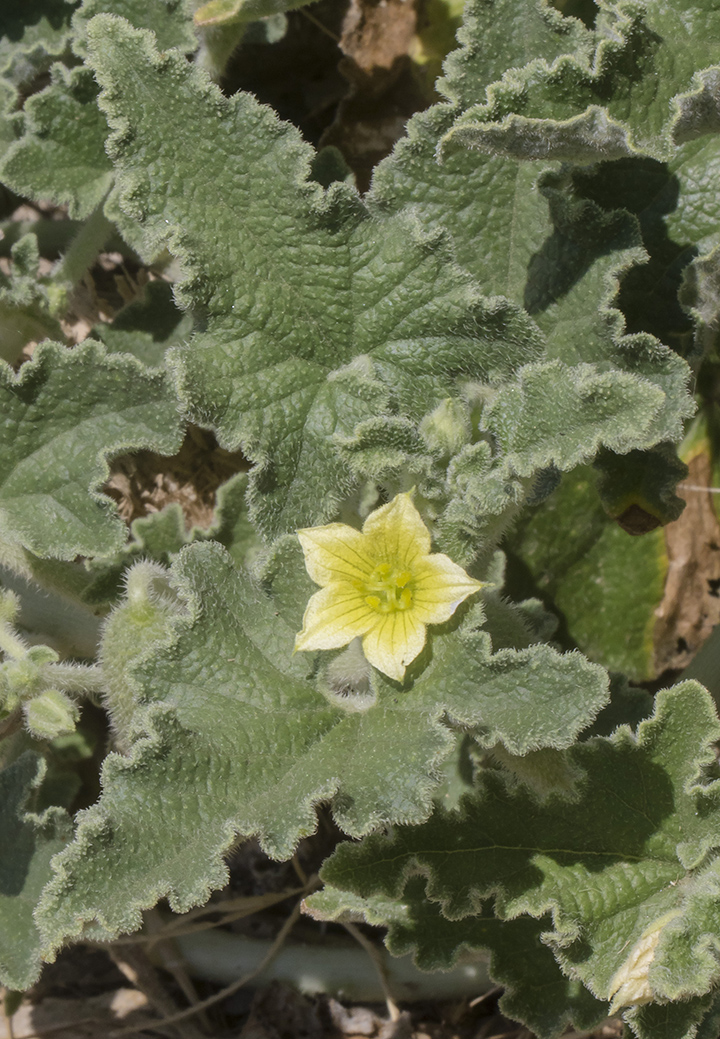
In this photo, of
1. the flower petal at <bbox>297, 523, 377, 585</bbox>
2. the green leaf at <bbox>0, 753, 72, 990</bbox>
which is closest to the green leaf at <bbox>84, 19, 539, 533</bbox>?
the flower petal at <bbox>297, 523, 377, 585</bbox>

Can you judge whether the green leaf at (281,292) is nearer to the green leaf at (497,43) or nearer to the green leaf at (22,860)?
the green leaf at (497,43)

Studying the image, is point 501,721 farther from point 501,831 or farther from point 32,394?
point 32,394

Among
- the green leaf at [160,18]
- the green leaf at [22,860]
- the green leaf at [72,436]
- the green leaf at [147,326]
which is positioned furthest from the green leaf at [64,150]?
the green leaf at [22,860]

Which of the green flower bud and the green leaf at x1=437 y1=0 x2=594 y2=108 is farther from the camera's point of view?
the green leaf at x1=437 y1=0 x2=594 y2=108

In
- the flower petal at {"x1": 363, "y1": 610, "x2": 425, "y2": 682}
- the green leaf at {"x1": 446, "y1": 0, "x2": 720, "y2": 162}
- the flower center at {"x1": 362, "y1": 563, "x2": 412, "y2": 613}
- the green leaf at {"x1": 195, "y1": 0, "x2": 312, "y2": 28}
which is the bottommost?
the flower petal at {"x1": 363, "y1": 610, "x2": 425, "y2": 682}

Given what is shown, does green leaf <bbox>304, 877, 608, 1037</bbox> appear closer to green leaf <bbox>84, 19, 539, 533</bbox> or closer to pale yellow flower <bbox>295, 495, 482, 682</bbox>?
pale yellow flower <bbox>295, 495, 482, 682</bbox>

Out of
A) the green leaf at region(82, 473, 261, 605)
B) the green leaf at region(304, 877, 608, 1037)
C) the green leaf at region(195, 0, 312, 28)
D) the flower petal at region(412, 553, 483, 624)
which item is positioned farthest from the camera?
the green leaf at region(82, 473, 261, 605)

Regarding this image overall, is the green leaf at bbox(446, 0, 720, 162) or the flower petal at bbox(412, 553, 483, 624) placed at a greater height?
the green leaf at bbox(446, 0, 720, 162)

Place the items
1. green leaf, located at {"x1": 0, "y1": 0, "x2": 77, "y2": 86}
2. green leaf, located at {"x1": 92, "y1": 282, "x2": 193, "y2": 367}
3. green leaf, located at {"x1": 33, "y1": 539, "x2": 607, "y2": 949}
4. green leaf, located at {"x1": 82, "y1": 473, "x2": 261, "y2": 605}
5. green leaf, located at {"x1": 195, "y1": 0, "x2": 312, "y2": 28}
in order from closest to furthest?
green leaf, located at {"x1": 33, "y1": 539, "x2": 607, "y2": 949}, green leaf, located at {"x1": 195, "y1": 0, "x2": 312, "y2": 28}, green leaf, located at {"x1": 82, "y1": 473, "x2": 261, "y2": 605}, green leaf, located at {"x1": 92, "y1": 282, "x2": 193, "y2": 367}, green leaf, located at {"x1": 0, "y1": 0, "x2": 77, "y2": 86}
